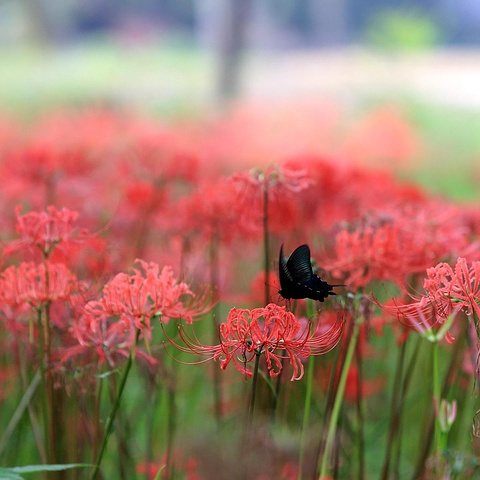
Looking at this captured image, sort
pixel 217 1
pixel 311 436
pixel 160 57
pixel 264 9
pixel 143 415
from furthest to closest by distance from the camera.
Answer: pixel 160 57 → pixel 264 9 → pixel 217 1 → pixel 143 415 → pixel 311 436

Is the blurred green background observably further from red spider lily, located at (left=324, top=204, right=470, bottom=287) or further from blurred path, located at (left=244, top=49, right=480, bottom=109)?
red spider lily, located at (left=324, top=204, right=470, bottom=287)

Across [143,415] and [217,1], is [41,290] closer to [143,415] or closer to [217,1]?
[143,415]

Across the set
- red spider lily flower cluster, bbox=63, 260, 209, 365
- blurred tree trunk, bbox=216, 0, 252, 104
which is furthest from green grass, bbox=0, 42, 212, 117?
red spider lily flower cluster, bbox=63, 260, 209, 365

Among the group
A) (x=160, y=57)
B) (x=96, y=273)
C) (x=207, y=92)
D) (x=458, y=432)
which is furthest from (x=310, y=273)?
(x=160, y=57)

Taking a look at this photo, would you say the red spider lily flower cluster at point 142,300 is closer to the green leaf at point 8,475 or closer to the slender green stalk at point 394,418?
the green leaf at point 8,475

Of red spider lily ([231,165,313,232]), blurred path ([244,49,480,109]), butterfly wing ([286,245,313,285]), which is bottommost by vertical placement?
butterfly wing ([286,245,313,285])

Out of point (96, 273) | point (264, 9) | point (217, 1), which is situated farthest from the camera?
point (264, 9)
